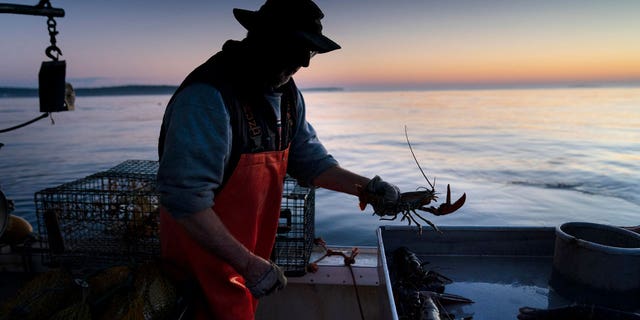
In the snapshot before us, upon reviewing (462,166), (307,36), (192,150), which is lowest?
(462,166)

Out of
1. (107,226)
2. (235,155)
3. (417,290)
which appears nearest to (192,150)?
(235,155)

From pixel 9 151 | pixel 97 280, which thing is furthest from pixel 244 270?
pixel 9 151

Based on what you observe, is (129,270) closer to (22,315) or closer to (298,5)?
(22,315)

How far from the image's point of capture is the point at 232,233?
2.11 metres

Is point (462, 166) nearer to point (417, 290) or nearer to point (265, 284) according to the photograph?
point (417, 290)

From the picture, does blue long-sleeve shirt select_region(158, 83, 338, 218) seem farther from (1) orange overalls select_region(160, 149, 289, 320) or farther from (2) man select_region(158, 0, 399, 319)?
(1) orange overalls select_region(160, 149, 289, 320)

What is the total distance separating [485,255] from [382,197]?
1124 millimetres

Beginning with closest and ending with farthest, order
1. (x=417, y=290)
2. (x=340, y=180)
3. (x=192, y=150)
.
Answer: (x=192, y=150) < (x=417, y=290) < (x=340, y=180)

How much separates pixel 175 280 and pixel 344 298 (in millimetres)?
1712

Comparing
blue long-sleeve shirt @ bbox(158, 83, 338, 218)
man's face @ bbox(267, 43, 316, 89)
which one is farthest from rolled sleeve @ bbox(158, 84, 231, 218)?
man's face @ bbox(267, 43, 316, 89)

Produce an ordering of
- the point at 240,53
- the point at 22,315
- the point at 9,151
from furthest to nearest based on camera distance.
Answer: the point at 9,151 → the point at 240,53 → the point at 22,315

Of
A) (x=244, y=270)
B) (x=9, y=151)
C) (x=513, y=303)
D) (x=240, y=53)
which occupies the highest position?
(x=240, y=53)

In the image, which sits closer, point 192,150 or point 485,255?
point 192,150

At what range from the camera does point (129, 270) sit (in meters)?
2.07
